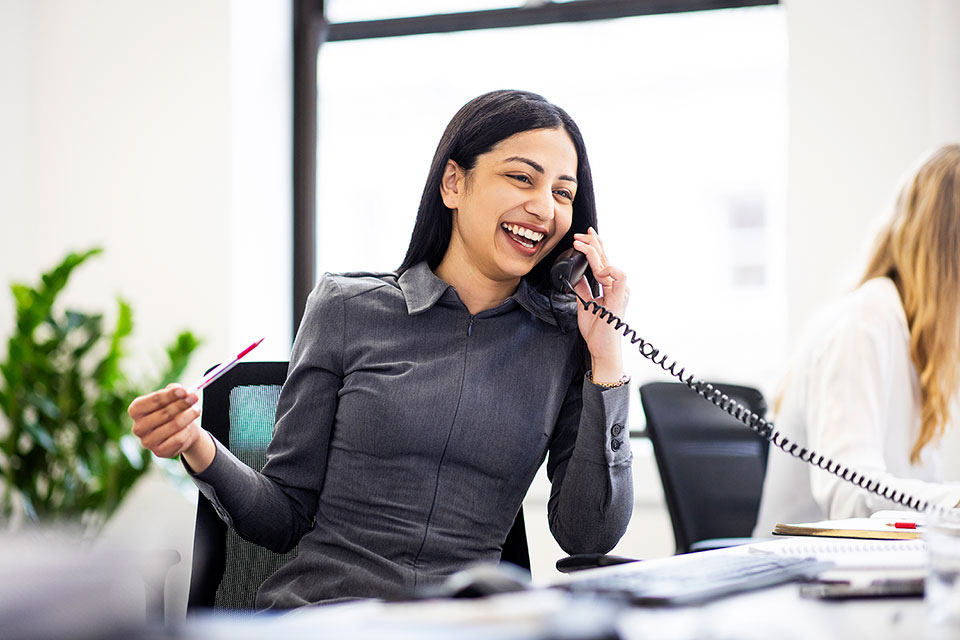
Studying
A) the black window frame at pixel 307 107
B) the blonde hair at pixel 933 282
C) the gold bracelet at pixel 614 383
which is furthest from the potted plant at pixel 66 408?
the blonde hair at pixel 933 282

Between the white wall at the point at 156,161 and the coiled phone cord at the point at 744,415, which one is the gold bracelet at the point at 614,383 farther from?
the white wall at the point at 156,161

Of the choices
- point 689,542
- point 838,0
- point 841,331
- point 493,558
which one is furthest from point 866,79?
point 493,558

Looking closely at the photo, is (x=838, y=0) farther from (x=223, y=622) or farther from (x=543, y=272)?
(x=223, y=622)

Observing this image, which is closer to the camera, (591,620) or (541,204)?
(591,620)

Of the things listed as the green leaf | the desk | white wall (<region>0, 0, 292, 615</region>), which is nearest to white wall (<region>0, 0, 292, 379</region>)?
white wall (<region>0, 0, 292, 615</region>)

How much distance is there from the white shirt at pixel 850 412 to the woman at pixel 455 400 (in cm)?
57

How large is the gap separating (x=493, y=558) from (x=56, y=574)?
1.07 meters

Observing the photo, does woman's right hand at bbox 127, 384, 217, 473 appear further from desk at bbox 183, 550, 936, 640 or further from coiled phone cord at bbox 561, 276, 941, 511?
coiled phone cord at bbox 561, 276, 941, 511

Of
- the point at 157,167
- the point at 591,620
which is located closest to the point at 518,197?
the point at 591,620

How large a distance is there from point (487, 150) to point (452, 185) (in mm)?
93

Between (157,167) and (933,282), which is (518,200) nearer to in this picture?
(933,282)

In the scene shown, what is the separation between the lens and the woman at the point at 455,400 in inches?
55.9

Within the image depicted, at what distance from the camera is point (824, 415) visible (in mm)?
1905

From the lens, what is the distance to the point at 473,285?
62.7 inches
